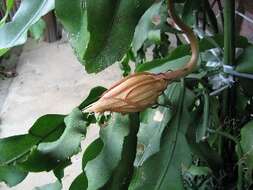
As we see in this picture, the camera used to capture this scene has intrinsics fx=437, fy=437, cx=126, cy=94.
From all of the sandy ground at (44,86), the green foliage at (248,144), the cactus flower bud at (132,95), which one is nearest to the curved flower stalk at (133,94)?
the cactus flower bud at (132,95)

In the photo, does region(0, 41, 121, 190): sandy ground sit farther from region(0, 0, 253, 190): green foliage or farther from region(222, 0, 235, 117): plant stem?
region(222, 0, 235, 117): plant stem

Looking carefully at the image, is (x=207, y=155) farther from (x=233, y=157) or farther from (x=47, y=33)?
(x=47, y=33)

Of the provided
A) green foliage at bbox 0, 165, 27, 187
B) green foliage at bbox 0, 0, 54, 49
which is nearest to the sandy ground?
green foliage at bbox 0, 165, 27, 187

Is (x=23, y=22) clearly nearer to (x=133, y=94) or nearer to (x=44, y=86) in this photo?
(x=133, y=94)

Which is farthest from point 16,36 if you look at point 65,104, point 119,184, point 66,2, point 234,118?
point 65,104

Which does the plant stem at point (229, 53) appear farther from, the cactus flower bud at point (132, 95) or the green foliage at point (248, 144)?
the cactus flower bud at point (132, 95)
